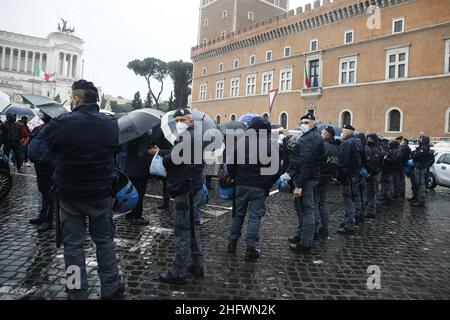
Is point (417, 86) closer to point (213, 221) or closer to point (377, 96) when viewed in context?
point (377, 96)

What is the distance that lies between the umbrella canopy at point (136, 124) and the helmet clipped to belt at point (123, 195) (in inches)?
44.5

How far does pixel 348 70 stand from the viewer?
28969 millimetres

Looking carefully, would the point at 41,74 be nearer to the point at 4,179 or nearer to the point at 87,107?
the point at 4,179

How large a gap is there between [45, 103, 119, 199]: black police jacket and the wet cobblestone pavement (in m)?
1.04

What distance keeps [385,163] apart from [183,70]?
58577mm

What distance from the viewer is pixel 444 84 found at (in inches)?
904

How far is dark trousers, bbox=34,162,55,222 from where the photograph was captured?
5145 mm

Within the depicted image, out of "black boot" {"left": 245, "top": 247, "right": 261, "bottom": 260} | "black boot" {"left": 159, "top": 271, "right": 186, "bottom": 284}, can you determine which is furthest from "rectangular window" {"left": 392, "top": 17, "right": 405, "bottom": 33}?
"black boot" {"left": 159, "top": 271, "right": 186, "bottom": 284}

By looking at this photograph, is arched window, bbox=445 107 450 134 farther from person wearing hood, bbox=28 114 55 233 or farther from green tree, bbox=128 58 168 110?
green tree, bbox=128 58 168 110

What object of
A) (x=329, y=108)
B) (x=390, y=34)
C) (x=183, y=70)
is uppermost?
(x=183, y=70)

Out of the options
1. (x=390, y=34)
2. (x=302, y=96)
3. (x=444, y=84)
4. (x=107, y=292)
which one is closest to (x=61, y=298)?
(x=107, y=292)

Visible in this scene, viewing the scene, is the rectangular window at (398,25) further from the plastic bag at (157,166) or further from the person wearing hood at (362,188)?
the plastic bag at (157,166)

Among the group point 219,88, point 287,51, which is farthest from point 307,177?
point 219,88

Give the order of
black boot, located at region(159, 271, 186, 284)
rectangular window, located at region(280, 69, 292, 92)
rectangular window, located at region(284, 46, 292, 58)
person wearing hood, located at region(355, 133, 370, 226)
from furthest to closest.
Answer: rectangular window, located at region(284, 46, 292, 58) → rectangular window, located at region(280, 69, 292, 92) → person wearing hood, located at region(355, 133, 370, 226) → black boot, located at region(159, 271, 186, 284)
